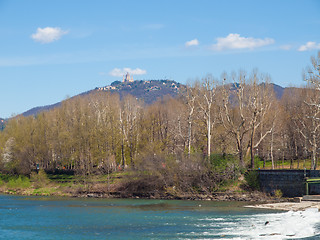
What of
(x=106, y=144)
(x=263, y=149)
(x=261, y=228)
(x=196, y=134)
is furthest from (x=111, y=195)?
(x=261, y=228)

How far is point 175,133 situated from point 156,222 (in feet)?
147

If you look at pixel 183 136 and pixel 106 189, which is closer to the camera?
pixel 106 189

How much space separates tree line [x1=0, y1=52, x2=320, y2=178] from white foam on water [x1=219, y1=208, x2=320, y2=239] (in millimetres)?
22889

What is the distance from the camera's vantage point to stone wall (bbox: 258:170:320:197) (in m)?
51.7

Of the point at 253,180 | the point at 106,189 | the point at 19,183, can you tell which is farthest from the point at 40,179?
the point at 253,180

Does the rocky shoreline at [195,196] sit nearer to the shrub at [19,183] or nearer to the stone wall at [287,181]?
the stone wall at [287,181]

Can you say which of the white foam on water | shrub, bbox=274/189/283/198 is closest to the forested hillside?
shrub, bbox=274/189/283/198

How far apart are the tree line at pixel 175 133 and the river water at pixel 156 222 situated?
1687 cm

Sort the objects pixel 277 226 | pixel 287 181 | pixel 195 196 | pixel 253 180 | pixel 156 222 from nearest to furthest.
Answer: pixel 277 226 → pixel 156 222 → pixel 287 181 → pixel 253 180 → pixel 195 196

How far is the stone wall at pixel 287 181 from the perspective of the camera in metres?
51.7

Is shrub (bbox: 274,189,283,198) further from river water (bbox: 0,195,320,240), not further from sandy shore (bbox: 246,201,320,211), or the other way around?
river water (bbox: 0,195,320,240)

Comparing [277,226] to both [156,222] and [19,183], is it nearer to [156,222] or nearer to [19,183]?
[156,222]

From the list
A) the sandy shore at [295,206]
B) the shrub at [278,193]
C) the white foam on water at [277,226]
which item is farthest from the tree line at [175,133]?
the white foam on water at [277,226]

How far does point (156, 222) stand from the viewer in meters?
36.9
